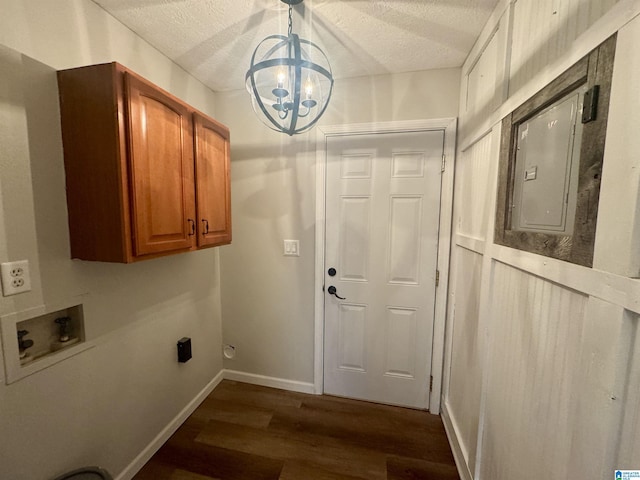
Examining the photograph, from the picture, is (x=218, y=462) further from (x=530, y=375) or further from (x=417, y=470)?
(x=530, y=375)

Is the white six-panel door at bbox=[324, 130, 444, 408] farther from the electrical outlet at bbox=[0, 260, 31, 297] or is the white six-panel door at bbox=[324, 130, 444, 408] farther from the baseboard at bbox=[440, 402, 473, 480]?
the electrical outlet at bbox=[0, 260, 31, 297]

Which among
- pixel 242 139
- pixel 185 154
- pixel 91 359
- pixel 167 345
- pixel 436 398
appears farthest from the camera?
pixel 242 139

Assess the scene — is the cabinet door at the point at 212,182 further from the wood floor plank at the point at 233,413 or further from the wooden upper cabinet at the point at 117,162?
the wood floor plank at the point at 233,413

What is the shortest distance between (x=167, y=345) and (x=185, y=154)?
4.25 ft

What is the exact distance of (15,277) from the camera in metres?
0.99

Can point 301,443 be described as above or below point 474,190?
below

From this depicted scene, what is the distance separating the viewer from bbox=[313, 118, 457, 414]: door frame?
1.84 m

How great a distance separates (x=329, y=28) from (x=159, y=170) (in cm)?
123

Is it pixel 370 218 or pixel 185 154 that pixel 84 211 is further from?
Result: pixel 370 218

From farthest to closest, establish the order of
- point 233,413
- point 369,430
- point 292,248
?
1. point 292,248
2. point 233,413
3. point 369,430

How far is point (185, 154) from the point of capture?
1.43 m

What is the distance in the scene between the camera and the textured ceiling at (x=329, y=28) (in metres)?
1.29

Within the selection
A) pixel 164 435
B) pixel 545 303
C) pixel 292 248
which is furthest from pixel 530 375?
pixel 164 435

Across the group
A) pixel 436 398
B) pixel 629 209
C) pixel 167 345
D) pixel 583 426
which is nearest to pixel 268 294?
pixel 167 345
